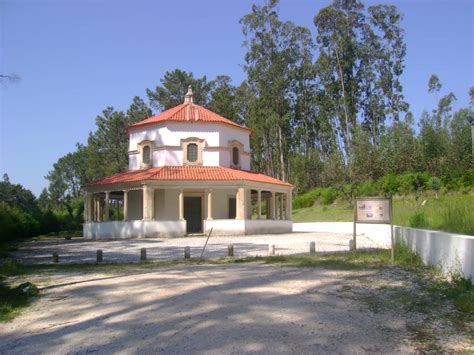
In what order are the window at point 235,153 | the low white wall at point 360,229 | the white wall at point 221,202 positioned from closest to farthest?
1. the low white wall at point 360,229
2. the white wall at point 221,202
3. the window at point 235,153

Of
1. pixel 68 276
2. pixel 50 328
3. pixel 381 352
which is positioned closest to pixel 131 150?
pixel 68 276

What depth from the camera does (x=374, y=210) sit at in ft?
43.4

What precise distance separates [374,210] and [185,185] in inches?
683

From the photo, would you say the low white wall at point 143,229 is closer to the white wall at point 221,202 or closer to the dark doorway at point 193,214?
the dark doorway at point 193,214

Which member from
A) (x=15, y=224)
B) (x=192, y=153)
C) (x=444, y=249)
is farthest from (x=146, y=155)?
(x=444, y=249)

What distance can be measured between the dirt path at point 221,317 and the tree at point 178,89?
51.6 m

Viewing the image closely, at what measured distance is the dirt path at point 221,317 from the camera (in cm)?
565

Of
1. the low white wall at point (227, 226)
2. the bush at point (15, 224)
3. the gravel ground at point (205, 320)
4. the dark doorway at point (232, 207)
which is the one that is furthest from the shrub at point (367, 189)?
the gravel ground at point (205, 320)

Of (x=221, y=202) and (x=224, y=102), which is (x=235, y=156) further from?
(x=224, y=102)

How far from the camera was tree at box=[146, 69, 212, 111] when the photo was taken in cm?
6044

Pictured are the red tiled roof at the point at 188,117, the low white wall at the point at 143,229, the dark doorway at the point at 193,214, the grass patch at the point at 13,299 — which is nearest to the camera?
the grass patch at the point at 13,299

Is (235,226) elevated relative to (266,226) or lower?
elevated

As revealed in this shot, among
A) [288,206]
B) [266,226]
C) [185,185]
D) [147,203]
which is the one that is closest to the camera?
[147,203]

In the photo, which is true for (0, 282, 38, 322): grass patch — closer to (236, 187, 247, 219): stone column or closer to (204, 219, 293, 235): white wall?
(204, 219, 293, 235): white wall
